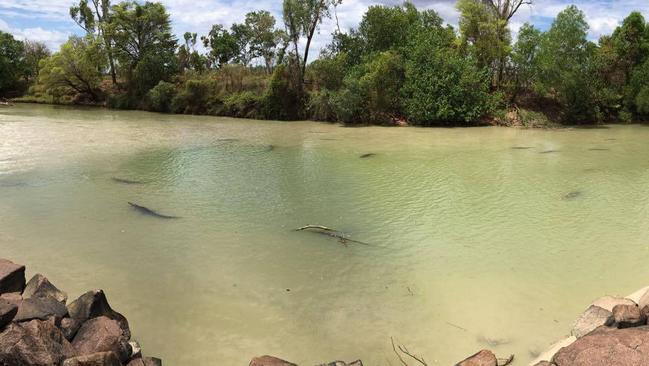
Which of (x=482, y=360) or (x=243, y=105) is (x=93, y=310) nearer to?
(x=482, y=360)

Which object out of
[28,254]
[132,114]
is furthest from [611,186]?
[132,114]

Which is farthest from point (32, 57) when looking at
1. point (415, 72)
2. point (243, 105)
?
point (415, 72)

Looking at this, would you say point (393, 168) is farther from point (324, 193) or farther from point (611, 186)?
point (611, 186)

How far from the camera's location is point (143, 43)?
1503 inches

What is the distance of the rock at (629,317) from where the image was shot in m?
4.79

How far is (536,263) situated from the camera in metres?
7.72

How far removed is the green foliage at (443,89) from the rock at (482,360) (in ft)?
75.0

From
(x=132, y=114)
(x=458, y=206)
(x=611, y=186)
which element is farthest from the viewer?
(x=132, y=114)

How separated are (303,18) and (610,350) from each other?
93.8 ft

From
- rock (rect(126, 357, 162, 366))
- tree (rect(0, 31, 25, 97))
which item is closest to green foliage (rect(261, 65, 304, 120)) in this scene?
rock (rect(126, 357, 162, 366))

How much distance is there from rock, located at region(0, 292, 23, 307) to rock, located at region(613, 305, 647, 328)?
613cm

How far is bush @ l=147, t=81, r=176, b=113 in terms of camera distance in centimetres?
3500

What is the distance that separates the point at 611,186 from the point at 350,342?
10.3 metres

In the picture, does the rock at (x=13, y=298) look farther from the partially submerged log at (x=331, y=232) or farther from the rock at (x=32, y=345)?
the partially submerged log at (x=331, y=232)
